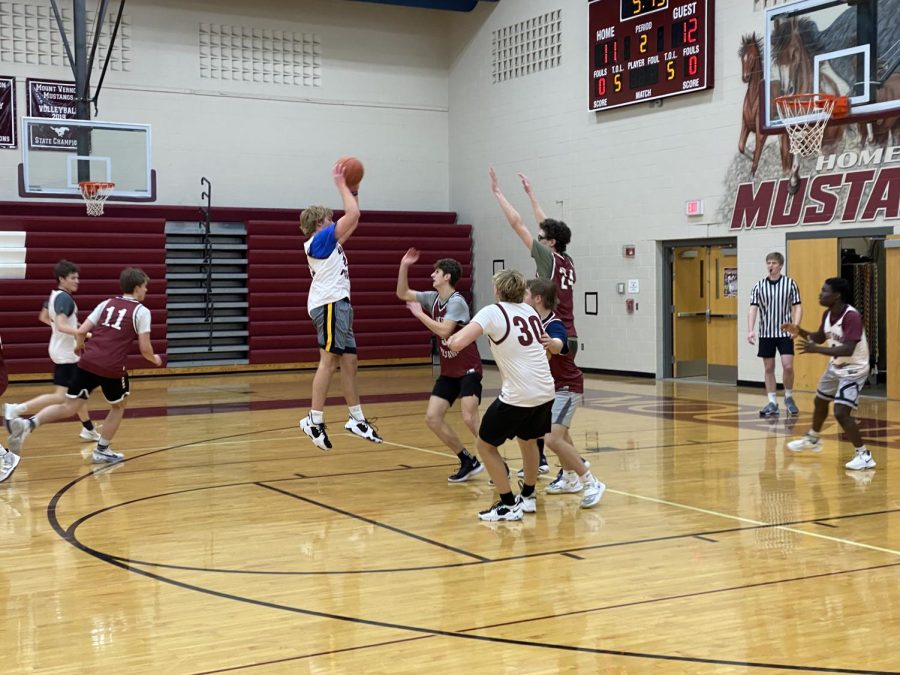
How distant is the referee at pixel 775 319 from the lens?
12.0 meters

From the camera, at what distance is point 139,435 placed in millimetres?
10852

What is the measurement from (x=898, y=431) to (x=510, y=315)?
6025 mm

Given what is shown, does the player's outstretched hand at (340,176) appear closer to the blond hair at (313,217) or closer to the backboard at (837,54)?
the blond hair at (313,217)

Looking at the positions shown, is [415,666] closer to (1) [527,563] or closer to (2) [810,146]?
(1) [527,563]

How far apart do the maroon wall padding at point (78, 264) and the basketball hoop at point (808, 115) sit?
33.7 feet

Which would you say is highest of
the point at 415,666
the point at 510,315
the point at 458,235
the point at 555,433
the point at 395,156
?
the point at 395,156

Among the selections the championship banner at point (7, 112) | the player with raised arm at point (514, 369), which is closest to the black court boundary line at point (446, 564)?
the player with raised arm at point (514, 369)

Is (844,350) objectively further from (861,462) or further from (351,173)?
(351,173)

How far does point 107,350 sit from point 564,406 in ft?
12.8

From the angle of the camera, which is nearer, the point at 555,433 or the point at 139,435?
the point at 555,433

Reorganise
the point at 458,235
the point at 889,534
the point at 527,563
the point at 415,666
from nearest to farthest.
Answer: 1. the point at 415,666
2. the point at 527,563
3. the point at 889,534
4. the point at 458,235

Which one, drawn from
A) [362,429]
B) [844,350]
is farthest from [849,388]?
[362,429]

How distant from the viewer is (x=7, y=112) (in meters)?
17.5

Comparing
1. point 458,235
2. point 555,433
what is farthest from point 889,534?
point 458,235
